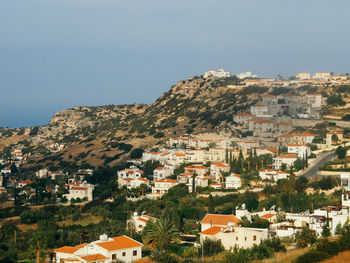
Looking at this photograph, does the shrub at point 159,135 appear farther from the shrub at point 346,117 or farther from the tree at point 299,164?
the tree at point 299,164

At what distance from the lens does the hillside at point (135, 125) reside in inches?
3329

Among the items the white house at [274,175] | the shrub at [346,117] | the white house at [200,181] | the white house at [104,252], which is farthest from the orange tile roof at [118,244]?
the shrub at [346,117]

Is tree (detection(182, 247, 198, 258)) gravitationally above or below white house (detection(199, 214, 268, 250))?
below

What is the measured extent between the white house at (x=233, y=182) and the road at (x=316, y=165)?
249 inches

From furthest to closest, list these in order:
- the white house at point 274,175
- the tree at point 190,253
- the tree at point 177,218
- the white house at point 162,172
Answer: the white house at point 162,172
the white house at point 274,175
the tree at point 177,218
the tree at point 190,253

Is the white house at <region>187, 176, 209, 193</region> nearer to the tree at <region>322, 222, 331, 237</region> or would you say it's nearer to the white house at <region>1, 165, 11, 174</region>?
the tree at <region>322, 222, 331, 237</region>

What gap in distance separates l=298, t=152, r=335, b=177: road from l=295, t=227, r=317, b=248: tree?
23.8 meters

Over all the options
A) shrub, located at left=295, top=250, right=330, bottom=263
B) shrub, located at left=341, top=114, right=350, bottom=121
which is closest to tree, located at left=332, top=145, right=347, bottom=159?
shrub, located at left=341, top=114, right=350, bottom=121

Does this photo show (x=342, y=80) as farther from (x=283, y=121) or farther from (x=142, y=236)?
(x=142, y=236)

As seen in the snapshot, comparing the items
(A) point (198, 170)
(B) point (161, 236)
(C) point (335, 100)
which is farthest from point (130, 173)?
(C) point (335, 100)

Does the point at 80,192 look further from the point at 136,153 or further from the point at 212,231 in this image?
the point at 212,231

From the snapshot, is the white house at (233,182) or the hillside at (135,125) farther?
the hillside at (135,125)

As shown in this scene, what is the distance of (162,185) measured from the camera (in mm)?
57312

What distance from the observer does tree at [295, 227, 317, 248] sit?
29.3 m
